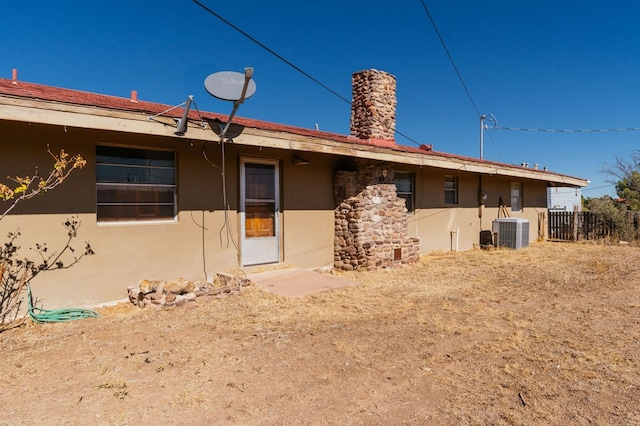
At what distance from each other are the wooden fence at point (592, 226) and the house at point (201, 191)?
8434 millimetres

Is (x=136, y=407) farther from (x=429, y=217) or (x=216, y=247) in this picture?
(x=429, y=217)

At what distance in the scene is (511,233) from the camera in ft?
43.8

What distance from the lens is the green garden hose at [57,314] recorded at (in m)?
5.18

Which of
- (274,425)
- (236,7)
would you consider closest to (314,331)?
(274,425)

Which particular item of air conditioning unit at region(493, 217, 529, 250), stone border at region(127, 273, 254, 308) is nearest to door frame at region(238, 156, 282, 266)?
stone border at region(127, 273, 254, 308)

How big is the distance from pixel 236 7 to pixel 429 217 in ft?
27.1

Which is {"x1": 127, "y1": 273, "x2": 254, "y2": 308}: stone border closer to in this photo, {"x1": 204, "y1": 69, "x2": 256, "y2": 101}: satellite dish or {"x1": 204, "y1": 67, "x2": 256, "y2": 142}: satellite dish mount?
{"x1": 204, "y1": 67, "x2": 256, "y2": 142}: satellite dish mount

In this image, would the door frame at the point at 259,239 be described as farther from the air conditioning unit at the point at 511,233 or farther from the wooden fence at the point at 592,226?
the wooden fence at the point at 592,226

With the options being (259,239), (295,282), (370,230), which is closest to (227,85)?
(259,239)

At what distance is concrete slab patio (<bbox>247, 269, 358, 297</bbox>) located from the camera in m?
6.79

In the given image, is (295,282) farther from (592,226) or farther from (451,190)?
(592,226)

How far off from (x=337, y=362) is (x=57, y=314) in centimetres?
402

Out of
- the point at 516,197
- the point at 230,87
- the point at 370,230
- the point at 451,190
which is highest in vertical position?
the point at 230,87

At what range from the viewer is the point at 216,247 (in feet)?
23.8
